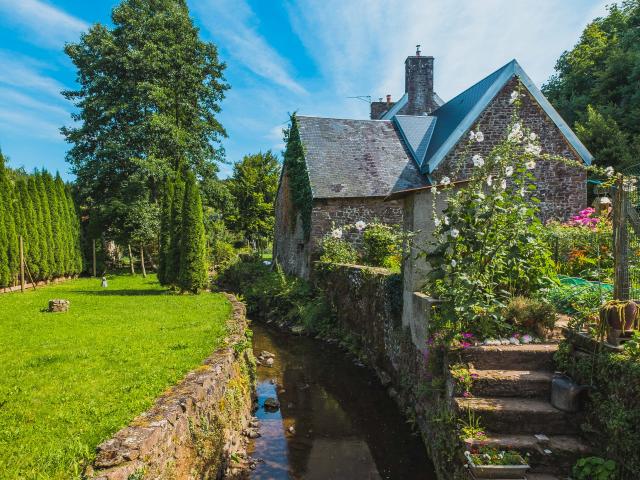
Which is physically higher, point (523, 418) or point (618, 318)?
point (618, 318)

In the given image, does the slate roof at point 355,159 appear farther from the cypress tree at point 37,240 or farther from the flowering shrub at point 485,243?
the cypress tree at point 37,240

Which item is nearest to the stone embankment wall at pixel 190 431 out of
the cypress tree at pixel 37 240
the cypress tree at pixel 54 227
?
the cypress tree at pixel 37 240

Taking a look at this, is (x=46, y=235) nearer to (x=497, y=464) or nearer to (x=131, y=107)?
(x=131, y=107)

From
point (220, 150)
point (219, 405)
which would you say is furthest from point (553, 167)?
point (220, 150)

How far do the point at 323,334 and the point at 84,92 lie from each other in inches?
787

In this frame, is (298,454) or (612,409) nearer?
(612,409)

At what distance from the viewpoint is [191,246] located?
43.3 feet

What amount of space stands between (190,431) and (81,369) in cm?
222

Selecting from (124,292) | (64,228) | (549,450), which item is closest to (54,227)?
(64,228)

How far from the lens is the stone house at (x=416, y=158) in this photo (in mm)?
14836

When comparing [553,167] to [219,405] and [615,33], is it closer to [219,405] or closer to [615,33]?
[219,405]

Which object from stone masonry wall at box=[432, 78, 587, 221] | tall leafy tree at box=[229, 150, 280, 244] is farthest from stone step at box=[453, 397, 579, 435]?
tall leafy tree at box=[229, 150, 280, 244]

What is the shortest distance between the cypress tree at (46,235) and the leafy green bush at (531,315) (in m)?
17.7

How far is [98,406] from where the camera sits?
417 centimetres
